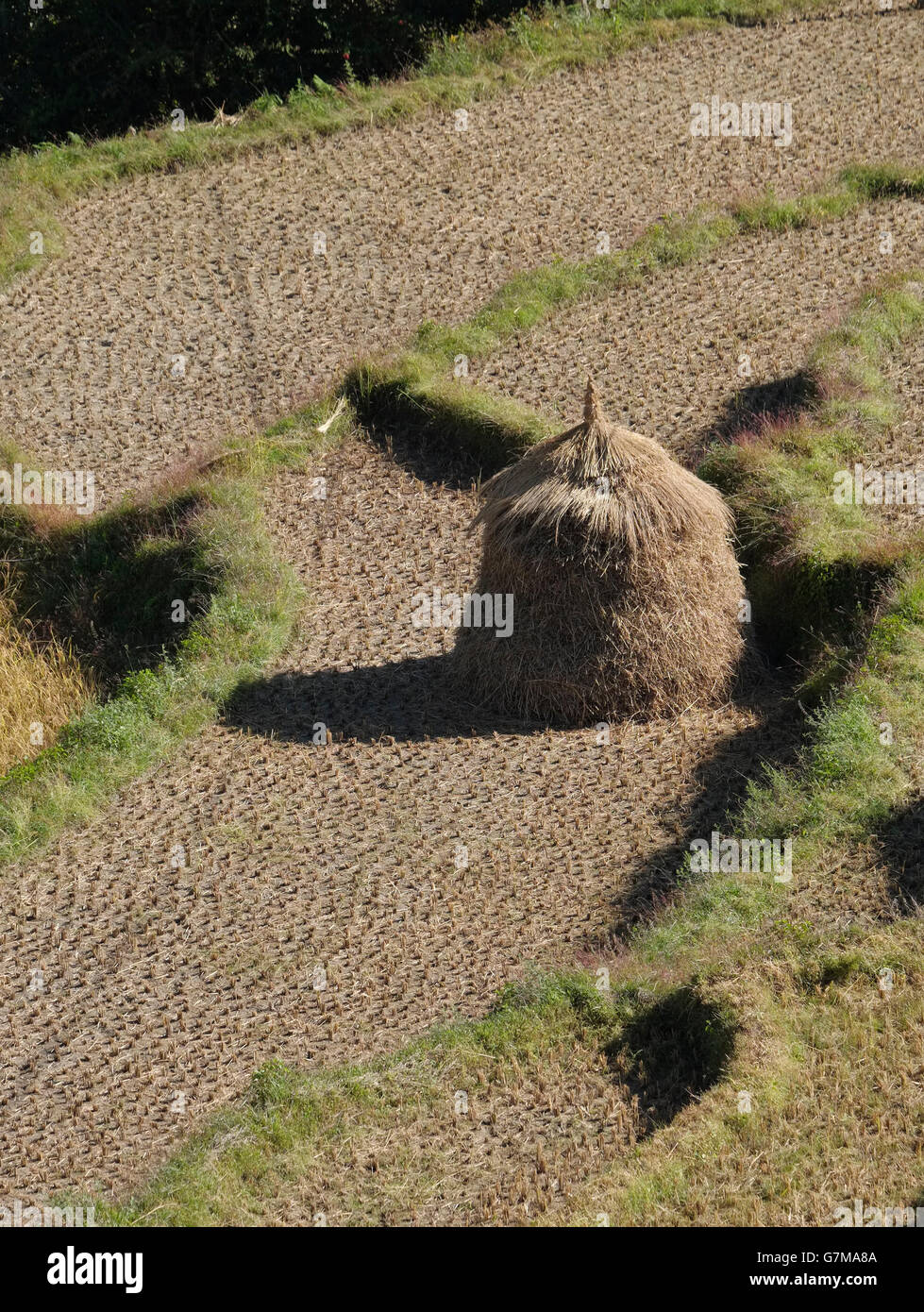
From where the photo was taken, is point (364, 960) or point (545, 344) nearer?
point (364, 960)

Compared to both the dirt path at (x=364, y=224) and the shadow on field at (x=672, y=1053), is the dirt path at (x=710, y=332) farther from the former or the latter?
the shadow on field at (x=672, y=1053)

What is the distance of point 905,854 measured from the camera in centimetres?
1240

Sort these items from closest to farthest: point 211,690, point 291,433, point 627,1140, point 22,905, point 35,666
→ 1. point 627,1140
2. point 22,905
3. point 211,690
4. point 35,666
5. point 291,433

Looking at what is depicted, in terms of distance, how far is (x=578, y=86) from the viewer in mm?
26109

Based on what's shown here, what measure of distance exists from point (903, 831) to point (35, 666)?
9170mm

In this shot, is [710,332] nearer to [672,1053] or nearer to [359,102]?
[359,102]

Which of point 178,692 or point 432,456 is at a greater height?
point 432,456

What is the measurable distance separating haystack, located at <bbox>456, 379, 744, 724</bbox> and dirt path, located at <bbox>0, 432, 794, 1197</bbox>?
377 millimetres

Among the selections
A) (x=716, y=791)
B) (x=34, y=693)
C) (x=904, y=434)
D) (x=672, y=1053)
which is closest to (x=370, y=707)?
(x=716, y=791)

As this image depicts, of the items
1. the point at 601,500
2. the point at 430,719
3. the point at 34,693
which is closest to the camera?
the point at 601,500

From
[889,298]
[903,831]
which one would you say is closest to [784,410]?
[889,298]

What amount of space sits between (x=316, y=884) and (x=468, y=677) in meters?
2.87

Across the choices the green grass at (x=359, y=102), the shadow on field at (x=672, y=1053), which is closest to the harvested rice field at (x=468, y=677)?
the shadow on field at (x=672, y=1053)

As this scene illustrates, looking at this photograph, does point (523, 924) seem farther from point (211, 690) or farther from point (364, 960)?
point (211, 690)
